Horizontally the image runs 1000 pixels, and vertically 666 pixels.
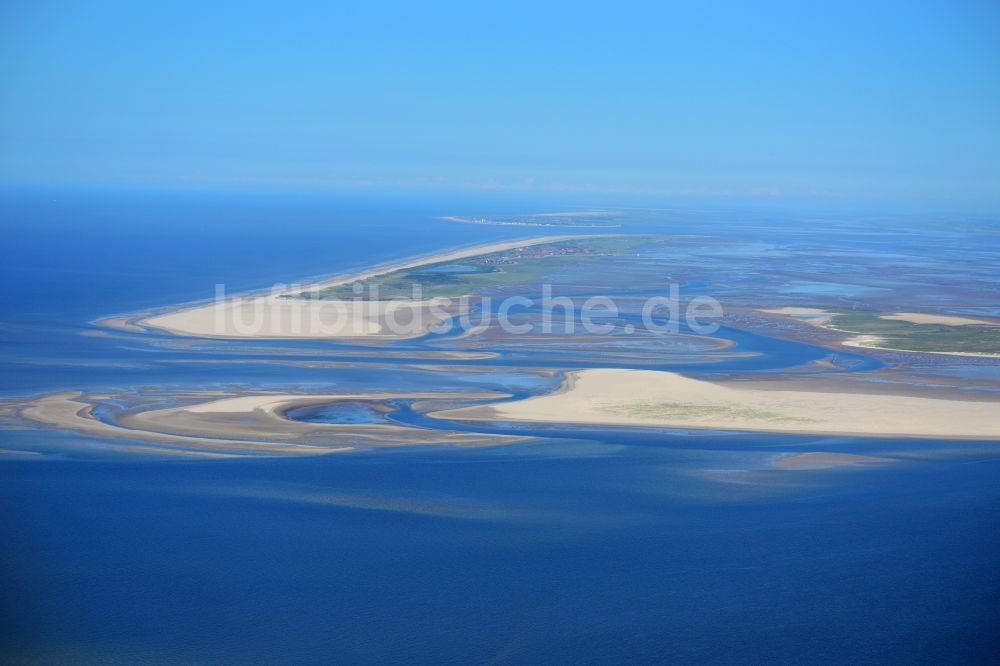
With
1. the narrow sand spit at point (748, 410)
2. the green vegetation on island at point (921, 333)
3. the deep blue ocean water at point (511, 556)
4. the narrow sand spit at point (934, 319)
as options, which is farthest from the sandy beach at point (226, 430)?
the narrow sand spit at point (934, 319)

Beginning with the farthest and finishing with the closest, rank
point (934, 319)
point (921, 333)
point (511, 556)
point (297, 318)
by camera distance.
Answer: point (934, 319) < point (297, 318) < point (921, 333) < point (511, 556)

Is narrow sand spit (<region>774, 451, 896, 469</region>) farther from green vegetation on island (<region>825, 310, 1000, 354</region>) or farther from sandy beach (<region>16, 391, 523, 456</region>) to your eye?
green vegetation on island (<region>825, 310, 1000, 354</region>)

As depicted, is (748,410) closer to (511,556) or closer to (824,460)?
(824,460)

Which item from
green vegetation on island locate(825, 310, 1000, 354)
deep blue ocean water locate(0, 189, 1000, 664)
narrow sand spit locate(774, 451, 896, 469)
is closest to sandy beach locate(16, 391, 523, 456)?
deep blue ocean water locate(0, 189, 1000, 664)

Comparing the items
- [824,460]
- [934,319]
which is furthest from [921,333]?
[824,460]

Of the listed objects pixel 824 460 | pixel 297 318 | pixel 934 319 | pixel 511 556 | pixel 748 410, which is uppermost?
pixel 297 318

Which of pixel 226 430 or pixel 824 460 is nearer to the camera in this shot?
pixel 824 460

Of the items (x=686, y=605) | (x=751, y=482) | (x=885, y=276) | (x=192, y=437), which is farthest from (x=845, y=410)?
(x=885, y=276)

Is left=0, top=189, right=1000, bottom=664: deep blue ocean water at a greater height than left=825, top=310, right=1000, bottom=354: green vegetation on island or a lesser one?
lesser
